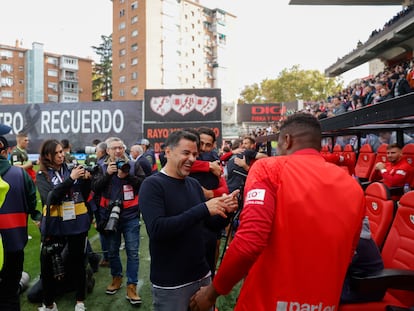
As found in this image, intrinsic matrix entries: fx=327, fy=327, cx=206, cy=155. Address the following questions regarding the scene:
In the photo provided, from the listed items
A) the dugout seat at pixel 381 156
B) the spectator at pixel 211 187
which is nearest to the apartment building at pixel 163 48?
the dugout seat at pixel 381 156

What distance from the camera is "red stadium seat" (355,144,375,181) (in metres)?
7.58

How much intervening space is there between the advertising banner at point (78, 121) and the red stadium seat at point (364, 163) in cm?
1206

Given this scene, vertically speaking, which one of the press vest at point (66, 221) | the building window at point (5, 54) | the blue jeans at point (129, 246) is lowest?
the blue jeans at point (129, 246)

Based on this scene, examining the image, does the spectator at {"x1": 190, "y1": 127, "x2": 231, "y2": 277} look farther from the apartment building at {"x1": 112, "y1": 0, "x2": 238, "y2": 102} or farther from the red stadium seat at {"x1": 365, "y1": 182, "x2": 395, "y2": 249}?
the apartment building at {"x1": 112, "y1": 0, "x2": 238, "y2": 102}

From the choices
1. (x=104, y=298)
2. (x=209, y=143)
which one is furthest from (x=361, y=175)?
(x=104, y=298)

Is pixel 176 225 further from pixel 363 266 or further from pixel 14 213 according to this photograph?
pixel 14 213

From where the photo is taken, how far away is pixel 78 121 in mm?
18062

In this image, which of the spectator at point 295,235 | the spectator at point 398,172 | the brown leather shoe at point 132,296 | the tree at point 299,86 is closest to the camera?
the spectator at point 295,235

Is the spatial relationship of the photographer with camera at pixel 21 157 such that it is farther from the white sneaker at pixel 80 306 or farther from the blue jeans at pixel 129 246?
the white sneaker at pixel 80 306

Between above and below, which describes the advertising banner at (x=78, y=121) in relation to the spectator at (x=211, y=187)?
above

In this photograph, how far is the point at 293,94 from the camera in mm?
51000

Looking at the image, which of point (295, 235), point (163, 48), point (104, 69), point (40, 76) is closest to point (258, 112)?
point (163, 48)

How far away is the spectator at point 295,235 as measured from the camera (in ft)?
4.65

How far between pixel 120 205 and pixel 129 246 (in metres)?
0.49
